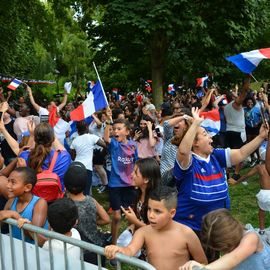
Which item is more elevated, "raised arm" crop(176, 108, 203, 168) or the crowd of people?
"raised arm" crop(176, 108, 203, 168)

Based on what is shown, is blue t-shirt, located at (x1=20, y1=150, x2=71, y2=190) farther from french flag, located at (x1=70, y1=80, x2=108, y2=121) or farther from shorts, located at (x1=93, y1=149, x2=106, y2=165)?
shorts, located at (x1=93, y1=149, x2=106, y2=165)

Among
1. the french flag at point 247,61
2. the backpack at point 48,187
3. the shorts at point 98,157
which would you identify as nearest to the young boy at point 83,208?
the backpack at point 48,187

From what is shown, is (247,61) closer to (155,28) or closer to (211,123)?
(211,123)

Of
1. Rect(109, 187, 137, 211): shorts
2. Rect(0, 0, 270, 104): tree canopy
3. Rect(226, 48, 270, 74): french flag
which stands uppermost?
Rect(0, 0, 270, 104): tree canopy

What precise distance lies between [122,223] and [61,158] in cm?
252

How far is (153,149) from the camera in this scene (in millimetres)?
7680

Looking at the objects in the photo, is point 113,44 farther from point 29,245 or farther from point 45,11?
point 29,245

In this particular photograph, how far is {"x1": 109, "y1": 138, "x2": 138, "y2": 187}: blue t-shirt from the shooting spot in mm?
6520

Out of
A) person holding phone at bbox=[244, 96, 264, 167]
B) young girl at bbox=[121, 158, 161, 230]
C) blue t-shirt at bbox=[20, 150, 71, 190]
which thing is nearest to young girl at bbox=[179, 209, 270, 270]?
young girl at bbox=[121, 158, 161, 230]

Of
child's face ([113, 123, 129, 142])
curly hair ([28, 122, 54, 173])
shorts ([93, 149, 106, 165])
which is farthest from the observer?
shorts ([93, 149, 106, 165])

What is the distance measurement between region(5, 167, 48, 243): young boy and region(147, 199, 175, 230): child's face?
0.98 meters

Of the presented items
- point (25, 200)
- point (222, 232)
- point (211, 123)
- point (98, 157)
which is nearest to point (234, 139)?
point (98, 157)

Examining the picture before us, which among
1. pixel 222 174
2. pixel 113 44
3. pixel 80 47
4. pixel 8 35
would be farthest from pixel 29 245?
pixel 80 47

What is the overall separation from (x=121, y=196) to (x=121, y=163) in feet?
1.46
